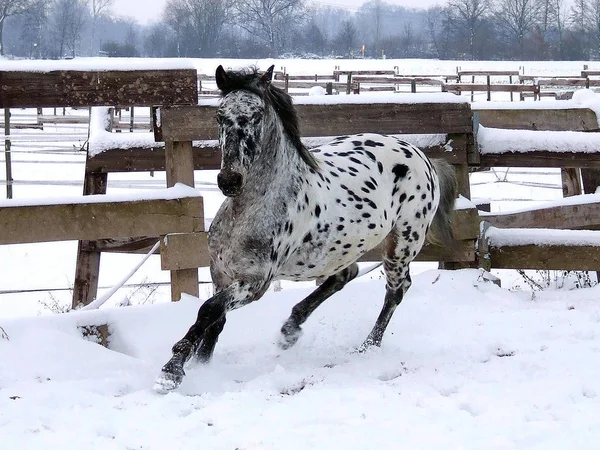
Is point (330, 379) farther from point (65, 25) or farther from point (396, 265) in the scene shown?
point (65, 25)

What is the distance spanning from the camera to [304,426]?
3.66m

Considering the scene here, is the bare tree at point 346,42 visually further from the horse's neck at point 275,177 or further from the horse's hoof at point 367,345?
the horse's neck at point 275,177

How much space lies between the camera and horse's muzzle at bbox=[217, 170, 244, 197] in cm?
426

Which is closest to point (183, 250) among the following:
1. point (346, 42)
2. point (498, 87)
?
point (498, 87)

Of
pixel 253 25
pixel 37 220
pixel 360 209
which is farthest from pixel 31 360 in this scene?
pixel 253 25

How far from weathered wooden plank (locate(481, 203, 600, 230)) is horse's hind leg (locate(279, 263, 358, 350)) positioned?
1868 millimetres

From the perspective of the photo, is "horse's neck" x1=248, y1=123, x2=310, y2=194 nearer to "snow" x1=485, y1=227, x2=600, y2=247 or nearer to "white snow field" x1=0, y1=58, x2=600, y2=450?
"white snow field" x1=0, y1=58, x2=600, y2=450

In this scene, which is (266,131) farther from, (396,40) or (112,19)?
Result: (112,19)

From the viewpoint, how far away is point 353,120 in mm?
6242

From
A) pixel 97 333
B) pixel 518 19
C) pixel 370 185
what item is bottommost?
pixel 97 333

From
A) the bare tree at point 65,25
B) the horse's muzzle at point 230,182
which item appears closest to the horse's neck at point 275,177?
the horse's muzzle at point 230,182

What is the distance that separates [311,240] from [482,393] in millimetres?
1350

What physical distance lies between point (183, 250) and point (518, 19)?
283 feet

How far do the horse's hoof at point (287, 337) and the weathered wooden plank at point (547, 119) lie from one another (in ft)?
9.71
